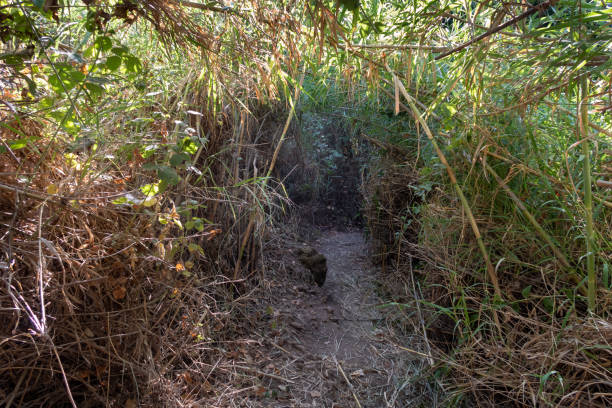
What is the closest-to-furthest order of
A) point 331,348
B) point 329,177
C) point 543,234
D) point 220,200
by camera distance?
point 543,234
point 220,200
point 331,348
point 329,177

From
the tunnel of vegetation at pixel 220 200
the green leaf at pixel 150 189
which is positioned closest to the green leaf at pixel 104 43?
the tunnel of vegetation at pixel 220 200

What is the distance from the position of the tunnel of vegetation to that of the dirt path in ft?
0.72

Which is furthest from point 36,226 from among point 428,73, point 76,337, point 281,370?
point 428,73

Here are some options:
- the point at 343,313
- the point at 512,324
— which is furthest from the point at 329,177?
the point at 512,324

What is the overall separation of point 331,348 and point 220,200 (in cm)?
128

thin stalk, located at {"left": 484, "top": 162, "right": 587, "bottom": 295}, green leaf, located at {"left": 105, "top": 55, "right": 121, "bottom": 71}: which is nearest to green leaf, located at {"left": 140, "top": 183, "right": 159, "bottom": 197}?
green leaf, located at {"left": 105, "top": 55, "right": 121, "bottom": 71}

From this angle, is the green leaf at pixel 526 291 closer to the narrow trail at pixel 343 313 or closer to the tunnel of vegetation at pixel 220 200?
the tunnel of vegetation at pixel 220 200

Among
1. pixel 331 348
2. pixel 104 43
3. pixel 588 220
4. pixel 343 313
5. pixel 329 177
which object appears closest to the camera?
pixel 104 43

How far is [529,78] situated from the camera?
166 cm

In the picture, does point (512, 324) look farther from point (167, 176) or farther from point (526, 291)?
point (167, 176)

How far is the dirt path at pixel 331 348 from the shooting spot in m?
2.13

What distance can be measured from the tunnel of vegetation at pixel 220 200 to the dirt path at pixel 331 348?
0.22 m

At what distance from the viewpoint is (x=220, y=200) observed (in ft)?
6.17

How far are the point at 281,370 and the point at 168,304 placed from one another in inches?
33.6
